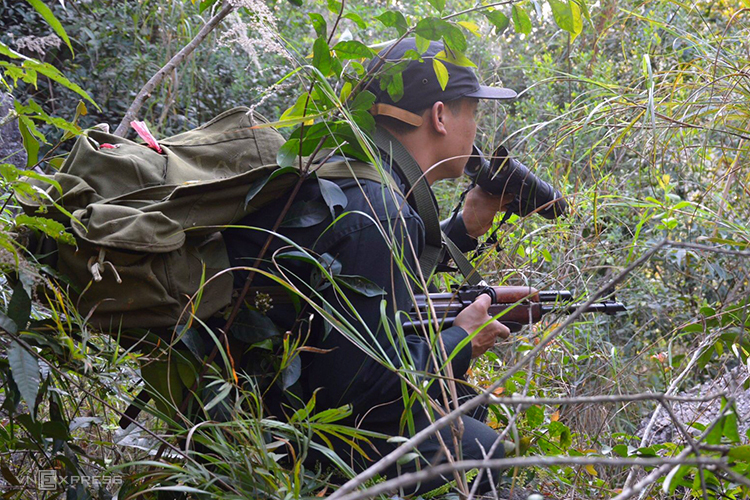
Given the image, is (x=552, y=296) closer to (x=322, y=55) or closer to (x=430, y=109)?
(x=430, y=109)

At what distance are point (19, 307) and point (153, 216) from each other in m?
0.31

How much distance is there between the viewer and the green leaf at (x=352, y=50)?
1517 mm

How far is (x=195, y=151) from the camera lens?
5.66ft

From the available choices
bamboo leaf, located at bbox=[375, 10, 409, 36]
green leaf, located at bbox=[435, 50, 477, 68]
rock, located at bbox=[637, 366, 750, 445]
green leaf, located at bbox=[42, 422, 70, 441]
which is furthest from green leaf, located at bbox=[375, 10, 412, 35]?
rock, located at bbox=[637, 366, 750, 445]

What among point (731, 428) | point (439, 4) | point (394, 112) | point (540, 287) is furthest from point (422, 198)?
point (731, 428)

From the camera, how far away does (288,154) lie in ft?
5.05

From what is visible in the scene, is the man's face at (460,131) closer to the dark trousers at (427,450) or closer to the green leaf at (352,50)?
the green leaf at (352,50)

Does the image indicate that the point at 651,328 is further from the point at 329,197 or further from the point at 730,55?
the point at 329,197

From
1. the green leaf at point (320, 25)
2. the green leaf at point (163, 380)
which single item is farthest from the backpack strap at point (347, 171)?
the green leaf at point (163, 380)

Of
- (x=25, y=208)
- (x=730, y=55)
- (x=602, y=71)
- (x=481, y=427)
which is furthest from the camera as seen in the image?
(x=602, y=71)

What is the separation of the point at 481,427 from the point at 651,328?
8.84 feet

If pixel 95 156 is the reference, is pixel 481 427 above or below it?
below

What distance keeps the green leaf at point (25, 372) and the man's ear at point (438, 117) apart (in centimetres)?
136

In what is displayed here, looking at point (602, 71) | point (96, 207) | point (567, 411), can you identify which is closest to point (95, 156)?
point (96, 207)
